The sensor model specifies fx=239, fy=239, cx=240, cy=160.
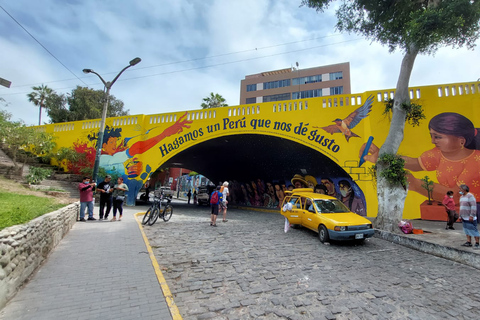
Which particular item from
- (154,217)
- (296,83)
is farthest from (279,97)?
(154,217)

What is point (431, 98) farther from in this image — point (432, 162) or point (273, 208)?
point (273, 208)

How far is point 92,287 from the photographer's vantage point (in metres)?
3.90

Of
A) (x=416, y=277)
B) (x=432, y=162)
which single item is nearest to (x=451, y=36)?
(x=432, y=162)

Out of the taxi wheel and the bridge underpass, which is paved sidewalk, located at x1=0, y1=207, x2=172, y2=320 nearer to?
the taxi wheel

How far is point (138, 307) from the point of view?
3359mm

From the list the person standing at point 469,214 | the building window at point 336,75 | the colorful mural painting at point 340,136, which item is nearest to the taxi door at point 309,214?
the person standing at point 469,214

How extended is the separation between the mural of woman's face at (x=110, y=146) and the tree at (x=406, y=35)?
54.3 feet

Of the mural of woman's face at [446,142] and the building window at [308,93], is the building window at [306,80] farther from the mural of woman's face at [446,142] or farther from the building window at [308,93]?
the mural of woman's face at [446,142]

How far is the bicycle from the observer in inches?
396

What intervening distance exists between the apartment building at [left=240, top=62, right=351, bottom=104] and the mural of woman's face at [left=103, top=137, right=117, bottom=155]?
33.3 meters

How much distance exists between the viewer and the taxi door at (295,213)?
9569mm

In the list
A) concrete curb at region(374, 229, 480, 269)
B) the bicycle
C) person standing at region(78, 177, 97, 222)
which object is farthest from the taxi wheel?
person standing at region(78, 177, 97, 222)

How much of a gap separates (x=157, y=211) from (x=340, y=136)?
1043 centimetres

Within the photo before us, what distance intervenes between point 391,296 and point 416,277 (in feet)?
5.08
